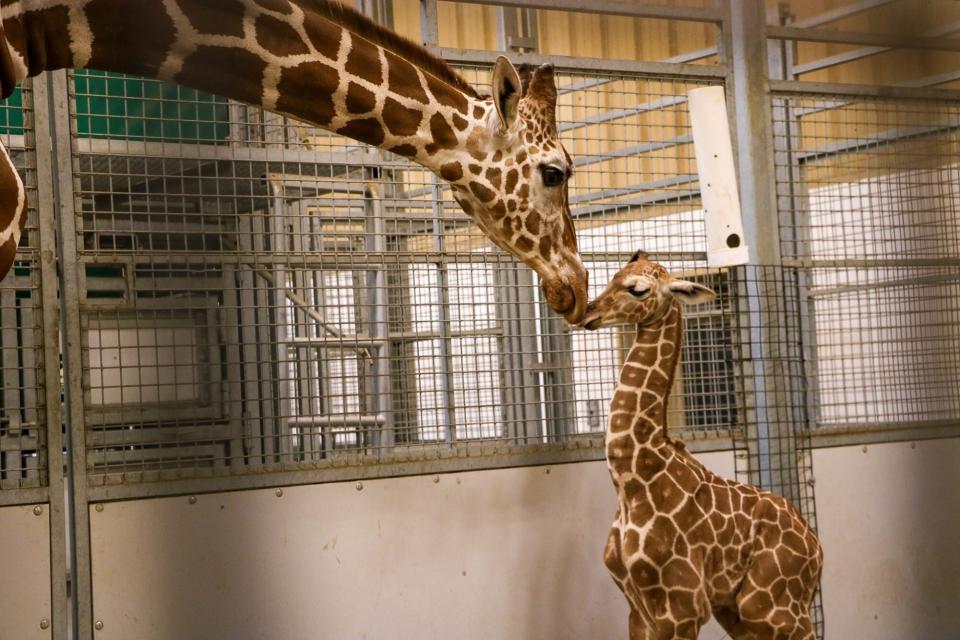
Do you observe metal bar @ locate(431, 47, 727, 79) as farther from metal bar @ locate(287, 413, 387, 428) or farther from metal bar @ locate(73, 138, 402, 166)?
metal bar @ locate(287, 413, 387, 428)

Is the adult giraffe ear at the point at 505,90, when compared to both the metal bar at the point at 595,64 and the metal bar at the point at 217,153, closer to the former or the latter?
the metal bar at the point at 217,153

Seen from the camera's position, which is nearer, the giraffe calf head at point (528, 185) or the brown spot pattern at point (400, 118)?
the brown spot pattern at point (400, 118)

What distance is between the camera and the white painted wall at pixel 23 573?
99.2 inches

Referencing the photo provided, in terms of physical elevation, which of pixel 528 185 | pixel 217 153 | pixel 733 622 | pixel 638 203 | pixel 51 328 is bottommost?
pixel 733 622

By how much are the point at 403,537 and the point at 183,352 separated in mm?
829

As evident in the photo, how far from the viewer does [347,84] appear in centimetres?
203

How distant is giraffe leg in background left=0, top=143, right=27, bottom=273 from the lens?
5.39ft

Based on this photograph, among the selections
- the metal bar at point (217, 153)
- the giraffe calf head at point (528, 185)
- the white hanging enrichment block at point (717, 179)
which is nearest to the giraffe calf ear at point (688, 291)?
the white hanging enrichment block at point (717, 179)

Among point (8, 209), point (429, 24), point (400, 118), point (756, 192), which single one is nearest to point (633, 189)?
point (756, 192)

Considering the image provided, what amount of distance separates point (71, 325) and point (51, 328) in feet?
0.15

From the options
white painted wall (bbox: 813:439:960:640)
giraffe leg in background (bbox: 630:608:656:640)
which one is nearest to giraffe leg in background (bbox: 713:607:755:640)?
giraffe leg in background (bbox: 630:608:656:640)

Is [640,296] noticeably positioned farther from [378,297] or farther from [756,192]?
[378,297]

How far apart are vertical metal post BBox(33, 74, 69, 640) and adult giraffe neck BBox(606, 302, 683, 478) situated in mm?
1365

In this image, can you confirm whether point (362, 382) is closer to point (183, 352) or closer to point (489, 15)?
point (183, 352)
